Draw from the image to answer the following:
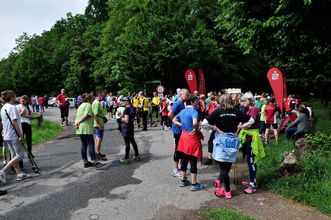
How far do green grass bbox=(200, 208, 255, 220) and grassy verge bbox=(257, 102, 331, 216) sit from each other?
1289 mm

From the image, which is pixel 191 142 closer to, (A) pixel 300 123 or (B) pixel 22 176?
(B) pixel 22 176

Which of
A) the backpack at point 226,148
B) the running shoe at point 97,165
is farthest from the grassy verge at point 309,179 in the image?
the running shoe at point 97,165

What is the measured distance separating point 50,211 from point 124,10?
3667 centimetres

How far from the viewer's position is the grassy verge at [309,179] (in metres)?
6.00

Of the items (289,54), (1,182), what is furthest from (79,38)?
(1,182)

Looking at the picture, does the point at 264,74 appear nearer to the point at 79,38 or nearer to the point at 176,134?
the point at 79,38

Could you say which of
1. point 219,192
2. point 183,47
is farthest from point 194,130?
point 183,47

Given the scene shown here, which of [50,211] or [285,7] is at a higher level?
[285,7]

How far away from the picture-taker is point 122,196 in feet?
21.5

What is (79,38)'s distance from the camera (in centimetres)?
5578

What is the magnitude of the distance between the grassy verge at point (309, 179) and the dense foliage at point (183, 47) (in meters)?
3.89

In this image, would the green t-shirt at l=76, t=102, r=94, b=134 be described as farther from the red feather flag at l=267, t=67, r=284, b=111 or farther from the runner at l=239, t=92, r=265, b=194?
the red feather flag at l=267, t=67, r=284, b=111

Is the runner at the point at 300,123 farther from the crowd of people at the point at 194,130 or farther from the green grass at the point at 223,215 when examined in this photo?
the green grass at the point at 223,215

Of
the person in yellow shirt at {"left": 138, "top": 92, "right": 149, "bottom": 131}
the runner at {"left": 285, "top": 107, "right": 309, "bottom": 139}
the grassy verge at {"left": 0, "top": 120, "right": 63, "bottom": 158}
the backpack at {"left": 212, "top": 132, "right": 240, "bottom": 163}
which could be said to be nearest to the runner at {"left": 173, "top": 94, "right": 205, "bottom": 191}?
the backpack at {"left": 212, "top": 132, "right": 240, "bottom": 163}
